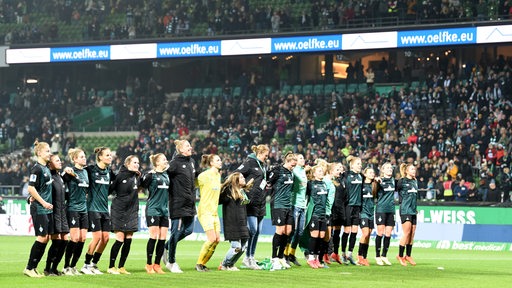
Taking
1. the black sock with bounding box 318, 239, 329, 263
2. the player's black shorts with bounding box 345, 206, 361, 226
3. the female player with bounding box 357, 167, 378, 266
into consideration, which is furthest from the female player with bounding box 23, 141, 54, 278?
the female player with bounding box 357, 167, 378, 266

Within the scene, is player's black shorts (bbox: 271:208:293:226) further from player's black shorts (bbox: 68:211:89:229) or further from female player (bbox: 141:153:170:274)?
player's black shorts (bbox: 68:211:89:229)

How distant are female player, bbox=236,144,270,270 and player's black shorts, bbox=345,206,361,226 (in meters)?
2.41

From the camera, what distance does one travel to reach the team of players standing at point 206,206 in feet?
55.3

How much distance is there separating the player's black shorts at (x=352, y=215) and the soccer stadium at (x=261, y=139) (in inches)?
1.3

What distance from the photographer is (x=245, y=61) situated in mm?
47750

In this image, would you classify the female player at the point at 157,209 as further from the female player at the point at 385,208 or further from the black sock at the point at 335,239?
the female player at the point at 385,208

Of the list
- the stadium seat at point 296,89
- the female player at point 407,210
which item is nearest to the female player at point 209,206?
the female player at point 407,210

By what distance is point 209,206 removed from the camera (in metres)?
18.3

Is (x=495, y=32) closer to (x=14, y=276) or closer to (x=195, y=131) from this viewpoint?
(x=195, y=131)

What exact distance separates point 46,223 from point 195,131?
1112 inches

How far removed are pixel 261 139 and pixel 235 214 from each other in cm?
2303

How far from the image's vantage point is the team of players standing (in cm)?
1684

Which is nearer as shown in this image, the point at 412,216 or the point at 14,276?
the point at 14,276

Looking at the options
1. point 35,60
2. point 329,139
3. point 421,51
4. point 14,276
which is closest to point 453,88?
point 421,51
